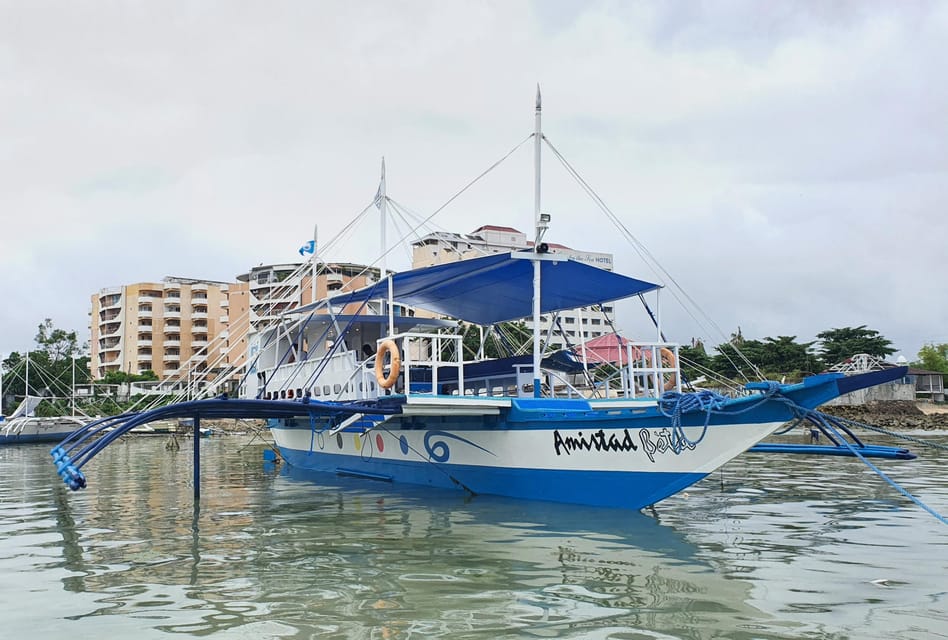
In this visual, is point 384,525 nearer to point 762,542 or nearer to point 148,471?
point 762,542

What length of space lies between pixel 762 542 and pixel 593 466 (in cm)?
309

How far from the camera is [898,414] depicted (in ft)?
183

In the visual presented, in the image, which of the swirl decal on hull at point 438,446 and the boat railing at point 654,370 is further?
the swirl decal on hull at point 438,446

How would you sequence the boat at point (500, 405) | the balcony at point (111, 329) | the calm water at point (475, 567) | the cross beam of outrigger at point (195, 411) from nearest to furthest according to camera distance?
1. the calm water at point (475, 567)
2. the boat at point (500, 405)
3. the cross beam of outrigger at point (195, 411)
4. the balcony at point (111, 329)

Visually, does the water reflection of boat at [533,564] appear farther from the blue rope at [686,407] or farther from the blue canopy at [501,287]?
the blue canopy at [501,287]

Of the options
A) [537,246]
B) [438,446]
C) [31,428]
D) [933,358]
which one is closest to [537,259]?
[537,246]

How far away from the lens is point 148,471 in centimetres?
2497

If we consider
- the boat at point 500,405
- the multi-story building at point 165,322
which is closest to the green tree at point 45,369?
the multi-story building at point 165,322

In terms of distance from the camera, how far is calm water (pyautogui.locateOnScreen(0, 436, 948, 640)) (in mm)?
7023

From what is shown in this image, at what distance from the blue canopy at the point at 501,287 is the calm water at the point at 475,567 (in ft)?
13.5

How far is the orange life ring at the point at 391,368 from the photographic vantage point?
46.2 feet

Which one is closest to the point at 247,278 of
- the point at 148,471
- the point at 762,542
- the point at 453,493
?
the point at 148,471

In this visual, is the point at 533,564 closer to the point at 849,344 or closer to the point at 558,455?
the point at 558,455

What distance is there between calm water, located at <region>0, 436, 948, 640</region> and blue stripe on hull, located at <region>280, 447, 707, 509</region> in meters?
0.31
